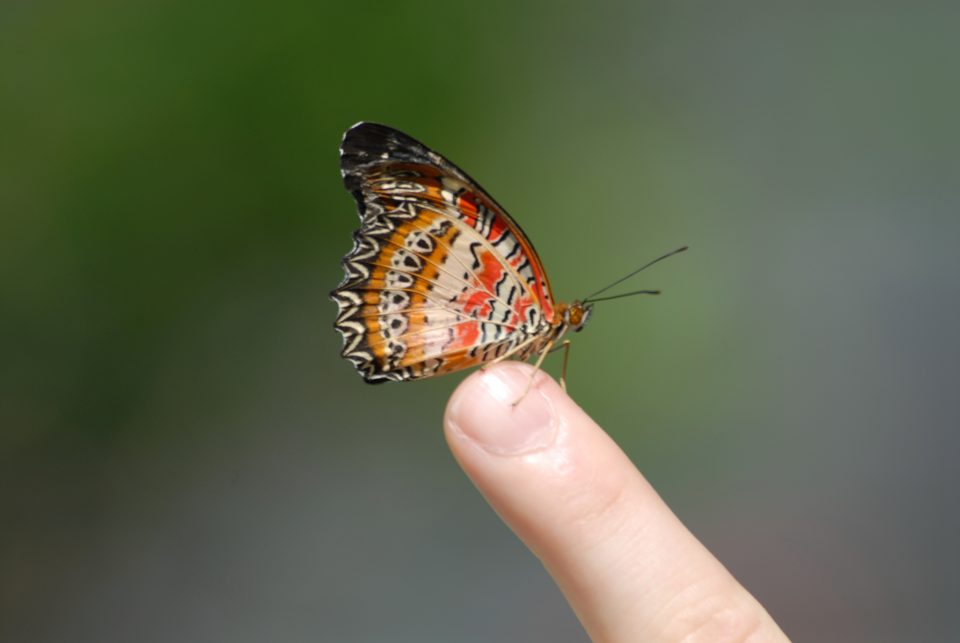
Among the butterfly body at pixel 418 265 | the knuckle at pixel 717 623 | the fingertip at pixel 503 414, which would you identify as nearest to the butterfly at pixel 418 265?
the butterfly body at pixel 418 265

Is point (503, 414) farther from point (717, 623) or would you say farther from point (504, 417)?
point (717, 623)

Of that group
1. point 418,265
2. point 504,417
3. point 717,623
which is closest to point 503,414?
point 504,417

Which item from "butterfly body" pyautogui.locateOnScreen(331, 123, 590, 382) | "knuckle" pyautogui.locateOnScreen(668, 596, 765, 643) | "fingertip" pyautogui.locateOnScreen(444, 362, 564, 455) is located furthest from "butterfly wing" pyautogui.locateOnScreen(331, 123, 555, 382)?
"knuckle" pyautogui.locateOnScreen(668, 596, 765, 643)

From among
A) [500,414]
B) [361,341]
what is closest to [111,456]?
[361,341]

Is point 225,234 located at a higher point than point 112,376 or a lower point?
higher

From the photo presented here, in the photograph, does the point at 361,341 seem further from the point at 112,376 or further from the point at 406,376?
the point at 112,376

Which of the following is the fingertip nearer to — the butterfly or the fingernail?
the fingernail

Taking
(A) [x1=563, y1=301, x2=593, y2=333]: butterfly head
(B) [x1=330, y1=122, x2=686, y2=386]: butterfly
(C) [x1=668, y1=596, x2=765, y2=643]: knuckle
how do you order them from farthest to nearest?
1. (A) [x1=563, y1=301, x2=593, y2=333]: butterfly head
2. (B) [x1=330, y1=122, x2=686, y2=386]: butterfly
3. (C) [x1=668, y1=596, x2=765, y2=643]: knuckle
